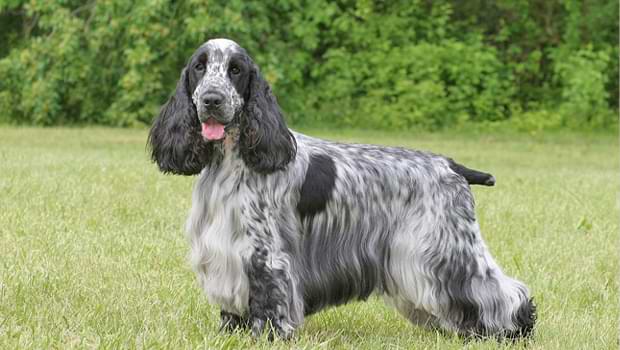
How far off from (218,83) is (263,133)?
291mm

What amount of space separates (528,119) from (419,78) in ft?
8.34

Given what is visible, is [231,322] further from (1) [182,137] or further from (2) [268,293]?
(1) [182,137]

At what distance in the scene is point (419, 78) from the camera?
76.8ft

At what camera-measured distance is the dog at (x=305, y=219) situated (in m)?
4.57

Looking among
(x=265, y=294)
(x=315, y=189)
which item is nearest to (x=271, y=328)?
(x=265, y=294)

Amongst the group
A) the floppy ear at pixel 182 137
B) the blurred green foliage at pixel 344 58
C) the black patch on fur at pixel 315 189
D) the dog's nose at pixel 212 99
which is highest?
the dog's nose at pixel 212 99

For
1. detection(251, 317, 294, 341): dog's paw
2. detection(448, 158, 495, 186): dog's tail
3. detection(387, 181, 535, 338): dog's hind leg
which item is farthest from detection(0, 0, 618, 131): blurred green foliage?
detection(251, 317, 294, 341): dog's paw

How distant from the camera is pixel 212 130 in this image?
181 inches

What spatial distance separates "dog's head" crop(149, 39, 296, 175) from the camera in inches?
179

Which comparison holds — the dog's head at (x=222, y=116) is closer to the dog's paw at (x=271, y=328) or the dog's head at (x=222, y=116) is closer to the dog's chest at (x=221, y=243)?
the dog's chest at (x=221, y=243)

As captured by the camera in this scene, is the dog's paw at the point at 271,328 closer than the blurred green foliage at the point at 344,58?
Yes

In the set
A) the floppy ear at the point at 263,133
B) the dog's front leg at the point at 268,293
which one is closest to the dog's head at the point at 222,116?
the floppy ear at the point at 263,133

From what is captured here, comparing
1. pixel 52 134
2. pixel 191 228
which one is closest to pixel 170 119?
pixel 191 228

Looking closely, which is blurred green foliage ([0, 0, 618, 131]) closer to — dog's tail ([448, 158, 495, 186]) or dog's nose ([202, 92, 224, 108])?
dog's tail ([448, 158, 495, 186])
